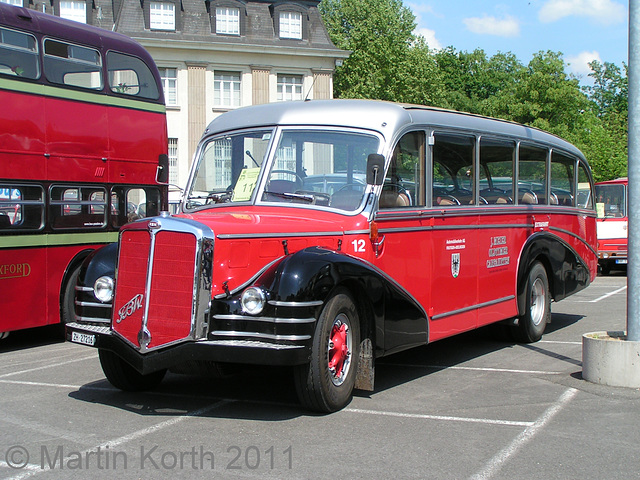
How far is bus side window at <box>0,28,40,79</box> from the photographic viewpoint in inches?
389

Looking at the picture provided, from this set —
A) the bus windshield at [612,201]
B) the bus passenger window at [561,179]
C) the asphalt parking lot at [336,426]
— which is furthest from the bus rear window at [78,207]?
the bus windshield at [612,201]

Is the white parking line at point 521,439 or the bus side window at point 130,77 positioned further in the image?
the bus side window at point 130,77

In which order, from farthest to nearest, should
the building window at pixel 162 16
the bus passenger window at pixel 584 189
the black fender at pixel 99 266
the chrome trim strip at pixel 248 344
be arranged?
the building window at pixel 162 16 < the bus passenger window at pixel 584 189 < the black fender at pixel 99 266 < the chrome trim strip at pixel 248 344

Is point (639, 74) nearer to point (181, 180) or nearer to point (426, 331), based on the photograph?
point (426, 331)

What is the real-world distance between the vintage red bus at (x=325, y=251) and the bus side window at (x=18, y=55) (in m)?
3.30

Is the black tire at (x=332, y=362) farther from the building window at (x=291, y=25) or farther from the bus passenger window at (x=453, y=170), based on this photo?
the building window at (x=291, y=25)

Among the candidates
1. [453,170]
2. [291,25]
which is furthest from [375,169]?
[291,25]

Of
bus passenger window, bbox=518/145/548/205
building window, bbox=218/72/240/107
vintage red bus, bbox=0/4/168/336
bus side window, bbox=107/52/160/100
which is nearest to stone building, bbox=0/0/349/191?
building window, bbox=218/72/240/107

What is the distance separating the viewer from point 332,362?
6219 mm

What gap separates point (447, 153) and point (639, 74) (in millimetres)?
1959

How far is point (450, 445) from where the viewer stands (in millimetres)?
5383

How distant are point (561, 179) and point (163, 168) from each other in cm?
536

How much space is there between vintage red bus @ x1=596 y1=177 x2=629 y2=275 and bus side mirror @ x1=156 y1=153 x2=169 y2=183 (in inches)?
624

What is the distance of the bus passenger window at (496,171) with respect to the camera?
29.4ft
